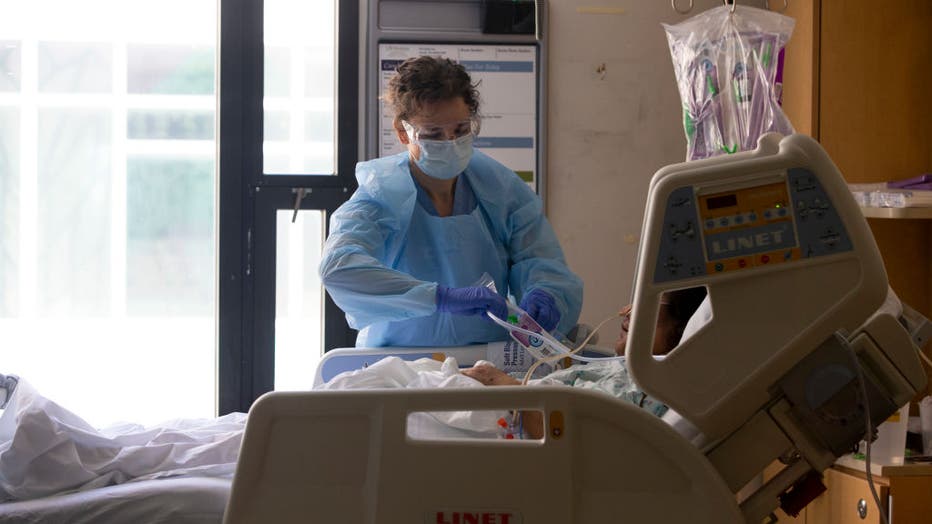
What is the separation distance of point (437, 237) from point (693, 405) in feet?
5.22

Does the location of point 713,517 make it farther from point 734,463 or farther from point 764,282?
point 764,282

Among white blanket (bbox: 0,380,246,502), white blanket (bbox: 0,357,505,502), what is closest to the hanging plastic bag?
white blanket (bbox: 0,357,505,502)

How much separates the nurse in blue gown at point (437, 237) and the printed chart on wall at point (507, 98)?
0.68 m

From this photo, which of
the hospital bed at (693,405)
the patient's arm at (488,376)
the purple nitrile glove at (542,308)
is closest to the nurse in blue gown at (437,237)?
the purple nitrile glove at (542,308)

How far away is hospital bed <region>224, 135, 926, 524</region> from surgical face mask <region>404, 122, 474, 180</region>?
1464 mm

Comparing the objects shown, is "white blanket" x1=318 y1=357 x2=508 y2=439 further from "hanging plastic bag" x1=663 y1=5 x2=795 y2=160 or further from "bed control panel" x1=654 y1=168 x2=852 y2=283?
"hanging plastic bag" x1=663 y1=5 x2=795 y2=160

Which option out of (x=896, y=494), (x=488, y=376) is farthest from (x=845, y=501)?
(x=488, y=376)

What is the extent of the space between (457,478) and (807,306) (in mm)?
602

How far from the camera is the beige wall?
387 cm

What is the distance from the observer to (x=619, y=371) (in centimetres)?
223

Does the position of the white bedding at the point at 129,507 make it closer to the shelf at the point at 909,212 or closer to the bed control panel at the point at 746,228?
the bed control panel at the point at 746,228

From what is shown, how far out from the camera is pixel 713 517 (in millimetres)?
1560

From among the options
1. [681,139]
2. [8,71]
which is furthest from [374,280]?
[8,71]

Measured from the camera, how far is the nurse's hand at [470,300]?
2.77m
